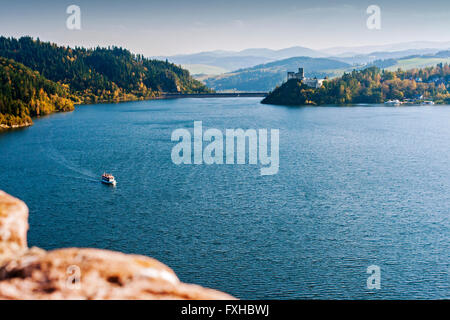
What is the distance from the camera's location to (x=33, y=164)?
88125 mm

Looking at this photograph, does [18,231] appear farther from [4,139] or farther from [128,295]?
[4,139]

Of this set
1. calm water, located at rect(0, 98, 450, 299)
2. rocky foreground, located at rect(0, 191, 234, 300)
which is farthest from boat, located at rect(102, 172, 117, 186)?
rocky foreground, located at rect(0, 191, 234, 300)

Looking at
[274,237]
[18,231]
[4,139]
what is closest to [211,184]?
[274,237]

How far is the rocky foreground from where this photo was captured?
312 inches

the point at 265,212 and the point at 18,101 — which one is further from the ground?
the point at 18,101

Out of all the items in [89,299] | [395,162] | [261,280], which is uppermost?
[89,299]

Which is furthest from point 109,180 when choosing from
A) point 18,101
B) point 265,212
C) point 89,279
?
point 18,101

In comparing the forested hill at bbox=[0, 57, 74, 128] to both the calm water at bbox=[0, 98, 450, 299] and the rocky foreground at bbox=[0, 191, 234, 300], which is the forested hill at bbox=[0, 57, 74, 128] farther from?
the rocky foreground at bbox=[0, 191, 234, 300]

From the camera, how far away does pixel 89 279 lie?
26.1 ft

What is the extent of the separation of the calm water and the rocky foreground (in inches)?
1147

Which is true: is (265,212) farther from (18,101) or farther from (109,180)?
(18,101)

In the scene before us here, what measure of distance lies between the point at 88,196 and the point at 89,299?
59.6 metres

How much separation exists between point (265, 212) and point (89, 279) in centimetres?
4868
